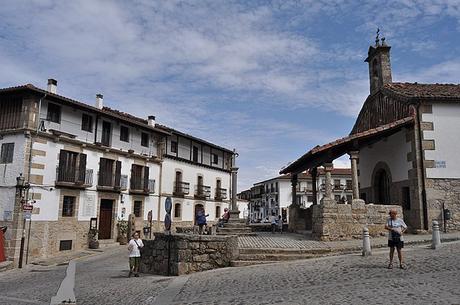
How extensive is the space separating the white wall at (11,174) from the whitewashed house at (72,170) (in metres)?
0.05

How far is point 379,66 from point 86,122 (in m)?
16.1

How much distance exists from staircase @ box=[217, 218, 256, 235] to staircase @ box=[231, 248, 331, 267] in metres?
5.43

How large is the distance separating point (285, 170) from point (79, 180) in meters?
11.3

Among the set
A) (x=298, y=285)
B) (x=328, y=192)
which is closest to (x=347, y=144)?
(x=328, y=192)

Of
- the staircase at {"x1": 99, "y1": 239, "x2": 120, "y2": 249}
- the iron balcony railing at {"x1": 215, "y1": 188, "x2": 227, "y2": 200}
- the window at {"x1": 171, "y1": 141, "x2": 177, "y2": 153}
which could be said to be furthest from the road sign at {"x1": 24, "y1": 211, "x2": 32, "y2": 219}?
the iron balcony railing at {"x1": 215, "y1": 188, "x2": 227, "y2": 200}

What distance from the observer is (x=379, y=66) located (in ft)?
57.4

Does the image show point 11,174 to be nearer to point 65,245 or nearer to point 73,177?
point 73,177

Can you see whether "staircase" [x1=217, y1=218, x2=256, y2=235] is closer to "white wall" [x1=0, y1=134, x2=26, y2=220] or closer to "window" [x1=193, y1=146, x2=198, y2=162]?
"white wall" [x1=0, y1=134, x2=26, y2=220]

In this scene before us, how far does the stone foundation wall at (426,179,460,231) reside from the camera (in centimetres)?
1391

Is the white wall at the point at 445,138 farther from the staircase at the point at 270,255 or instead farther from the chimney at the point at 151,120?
the chimney at the point at 151,120

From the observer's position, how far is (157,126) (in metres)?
29.1

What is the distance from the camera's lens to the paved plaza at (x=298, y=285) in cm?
628

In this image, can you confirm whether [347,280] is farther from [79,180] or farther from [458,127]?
[79,180]

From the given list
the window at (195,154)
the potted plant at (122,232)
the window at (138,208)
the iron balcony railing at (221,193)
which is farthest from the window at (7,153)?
the iron balcony railing at (221,193)
